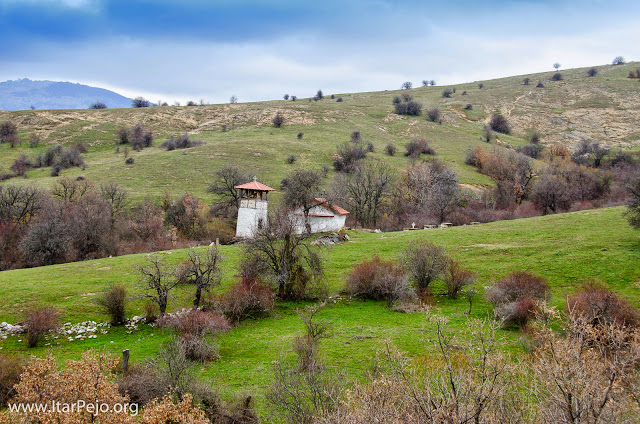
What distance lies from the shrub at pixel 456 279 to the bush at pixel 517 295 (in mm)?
1923

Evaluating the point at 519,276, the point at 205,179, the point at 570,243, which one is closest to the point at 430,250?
the point at 519,276

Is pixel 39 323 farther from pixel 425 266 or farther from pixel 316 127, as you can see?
pixel 316 127

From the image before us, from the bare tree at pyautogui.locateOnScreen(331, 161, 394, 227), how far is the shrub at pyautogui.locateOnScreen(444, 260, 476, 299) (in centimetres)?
2507

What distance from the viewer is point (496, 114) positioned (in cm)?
10069

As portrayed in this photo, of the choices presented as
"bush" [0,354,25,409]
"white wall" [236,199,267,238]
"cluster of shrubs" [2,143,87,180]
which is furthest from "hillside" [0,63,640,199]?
"bush" [0,354,25,409]

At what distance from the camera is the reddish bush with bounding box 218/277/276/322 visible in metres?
22.7

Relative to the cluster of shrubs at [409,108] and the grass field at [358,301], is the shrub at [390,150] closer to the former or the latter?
the cluster of shrubs at [409,108]

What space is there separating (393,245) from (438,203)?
57.7 feet

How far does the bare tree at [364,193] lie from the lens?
53.0 metres

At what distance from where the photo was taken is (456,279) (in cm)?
2536

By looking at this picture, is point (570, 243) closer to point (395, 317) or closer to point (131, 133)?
point (395, 317)

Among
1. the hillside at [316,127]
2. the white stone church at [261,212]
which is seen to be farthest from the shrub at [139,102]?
the white stone church at [261,212]

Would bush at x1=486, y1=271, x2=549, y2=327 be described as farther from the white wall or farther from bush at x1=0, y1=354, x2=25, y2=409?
the white wall

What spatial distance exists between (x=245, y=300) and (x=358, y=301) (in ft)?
26.2
